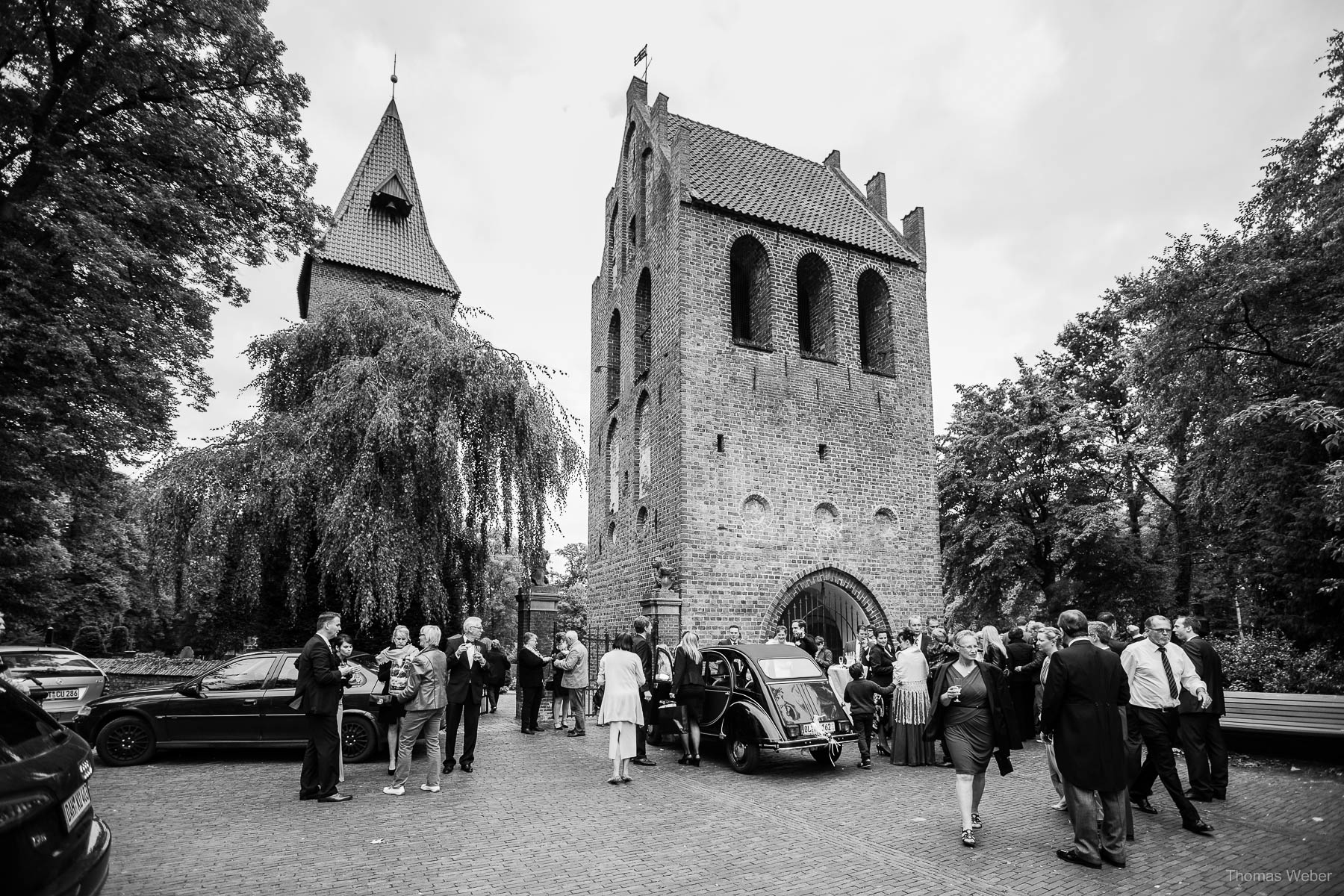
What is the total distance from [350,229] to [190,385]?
57.6ft

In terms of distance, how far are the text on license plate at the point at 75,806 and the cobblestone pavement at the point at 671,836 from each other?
155 centimetres

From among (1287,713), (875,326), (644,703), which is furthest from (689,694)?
(875,326)

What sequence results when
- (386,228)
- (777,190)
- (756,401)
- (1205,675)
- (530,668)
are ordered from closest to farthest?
1. (1205,675)
2. (530,668)
3. (756,401)
4. (777,190)
5. (386,228)

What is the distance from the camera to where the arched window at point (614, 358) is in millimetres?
20719

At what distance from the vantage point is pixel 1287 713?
8602 mm

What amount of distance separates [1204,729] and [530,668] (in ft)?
28.3

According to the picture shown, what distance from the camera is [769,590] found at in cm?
1611

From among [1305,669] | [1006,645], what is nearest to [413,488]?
[1006,645]

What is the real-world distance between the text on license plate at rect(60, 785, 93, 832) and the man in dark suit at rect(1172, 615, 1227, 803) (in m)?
7.88

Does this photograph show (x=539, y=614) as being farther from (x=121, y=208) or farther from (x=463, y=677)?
(x=121, y=208)

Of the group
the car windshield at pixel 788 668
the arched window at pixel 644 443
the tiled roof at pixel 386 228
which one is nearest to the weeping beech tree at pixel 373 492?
the arched window at pixel 644 443

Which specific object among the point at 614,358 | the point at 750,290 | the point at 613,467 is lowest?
the point at 613,467

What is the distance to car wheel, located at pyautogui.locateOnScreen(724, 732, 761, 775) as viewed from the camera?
877cm

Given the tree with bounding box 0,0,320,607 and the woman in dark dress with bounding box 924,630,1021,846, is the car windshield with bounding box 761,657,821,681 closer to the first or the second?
the woman in dark dress with bounding box 924,630,1021,846
